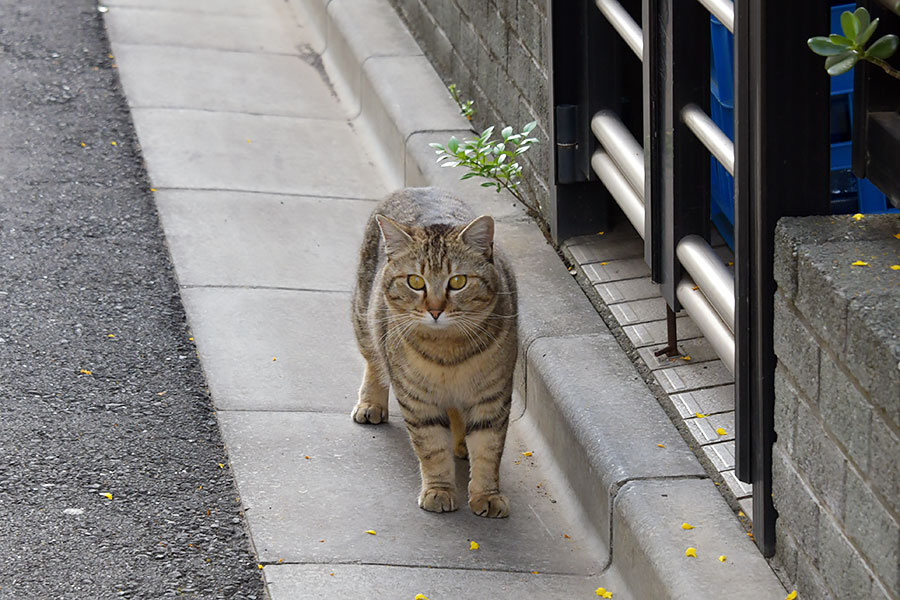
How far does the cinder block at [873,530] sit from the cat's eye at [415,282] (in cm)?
157

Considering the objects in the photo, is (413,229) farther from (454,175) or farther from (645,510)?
(454,175)

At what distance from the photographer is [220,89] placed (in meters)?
7.58

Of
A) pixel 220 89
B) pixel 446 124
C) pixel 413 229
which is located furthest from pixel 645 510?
pixel 220 89

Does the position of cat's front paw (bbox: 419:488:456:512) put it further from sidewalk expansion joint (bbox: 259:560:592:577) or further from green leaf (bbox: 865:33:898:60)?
green leaf (bbox: 865:33:898:60)

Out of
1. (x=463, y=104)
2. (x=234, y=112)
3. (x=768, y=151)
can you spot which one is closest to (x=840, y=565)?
(x=768, y=151)

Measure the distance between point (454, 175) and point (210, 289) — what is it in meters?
1.21

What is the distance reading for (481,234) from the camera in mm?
4016

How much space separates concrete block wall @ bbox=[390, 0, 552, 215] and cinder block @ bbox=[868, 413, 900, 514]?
265cm

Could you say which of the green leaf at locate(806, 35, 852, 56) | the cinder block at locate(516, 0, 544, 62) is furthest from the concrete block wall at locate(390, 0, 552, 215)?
the green leaf at locate(806, 35, 852, 56)

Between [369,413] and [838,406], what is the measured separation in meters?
2.08

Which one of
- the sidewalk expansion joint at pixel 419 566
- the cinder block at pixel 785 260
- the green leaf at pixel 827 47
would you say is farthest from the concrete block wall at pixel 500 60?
the green leaf at pixel 827 47

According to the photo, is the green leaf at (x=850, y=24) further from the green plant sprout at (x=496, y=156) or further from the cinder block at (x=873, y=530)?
the green plant sprout at (x=496, y=156)

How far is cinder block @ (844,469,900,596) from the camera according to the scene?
2650mm

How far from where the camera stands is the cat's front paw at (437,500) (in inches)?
161
